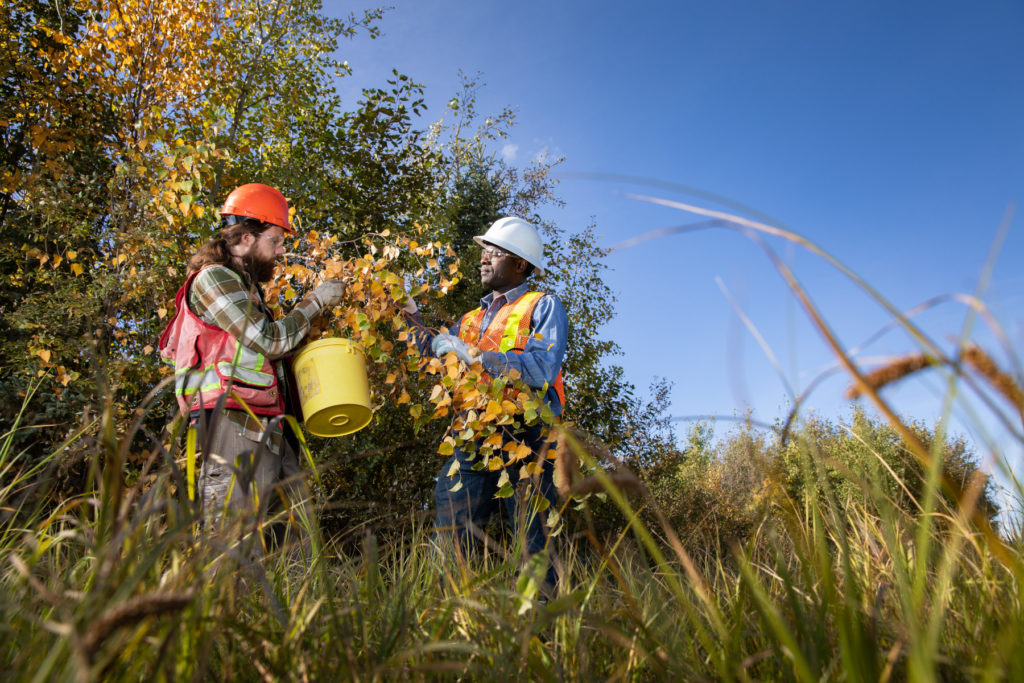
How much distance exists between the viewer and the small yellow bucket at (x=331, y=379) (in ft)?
8.29

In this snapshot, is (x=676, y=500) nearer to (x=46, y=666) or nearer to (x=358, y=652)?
(x=358, y=652)

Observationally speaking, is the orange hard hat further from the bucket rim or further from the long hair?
the bucket rim

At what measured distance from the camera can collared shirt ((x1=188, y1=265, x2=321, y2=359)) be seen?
244 cm

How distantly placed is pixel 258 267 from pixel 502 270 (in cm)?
141

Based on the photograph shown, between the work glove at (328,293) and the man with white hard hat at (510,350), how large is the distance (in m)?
0.50

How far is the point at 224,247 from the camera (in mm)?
2785

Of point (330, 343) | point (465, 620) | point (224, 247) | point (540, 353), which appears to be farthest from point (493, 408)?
point (224, 247)

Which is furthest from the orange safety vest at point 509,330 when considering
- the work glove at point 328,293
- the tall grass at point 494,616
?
the tall grass at point 494,616

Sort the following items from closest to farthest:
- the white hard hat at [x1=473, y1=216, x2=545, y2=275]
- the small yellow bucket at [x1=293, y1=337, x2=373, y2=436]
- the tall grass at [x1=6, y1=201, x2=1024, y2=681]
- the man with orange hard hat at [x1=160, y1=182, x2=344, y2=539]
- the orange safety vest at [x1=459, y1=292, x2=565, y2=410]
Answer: the tall grass at [x1=6, y1=201, x2=1024, y2=681], the man with orange hard hat at [x1=160, y1=182, x2=344, y2=539], the small yellow bucket at [x1=293, y1=337, x2=373, y2=436], the orange safety vest at [x1=459, y1=292, x2=565, y2=410], the white hard hat at [x1=473, y1=216, x2=545, y2=275]

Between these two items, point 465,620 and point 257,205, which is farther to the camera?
point 257,205

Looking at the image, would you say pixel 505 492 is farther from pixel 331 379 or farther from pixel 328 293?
pixel 328 293

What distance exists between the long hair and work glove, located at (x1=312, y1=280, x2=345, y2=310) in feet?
1.02

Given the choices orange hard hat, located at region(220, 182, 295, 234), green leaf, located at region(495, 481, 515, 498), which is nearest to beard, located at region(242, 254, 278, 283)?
orange hard hat, located at region(220, 182, 295, 234)

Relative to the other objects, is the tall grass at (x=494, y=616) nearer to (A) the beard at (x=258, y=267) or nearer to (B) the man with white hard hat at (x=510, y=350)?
(B) the man with white hard hat at (x=510, y=350)
